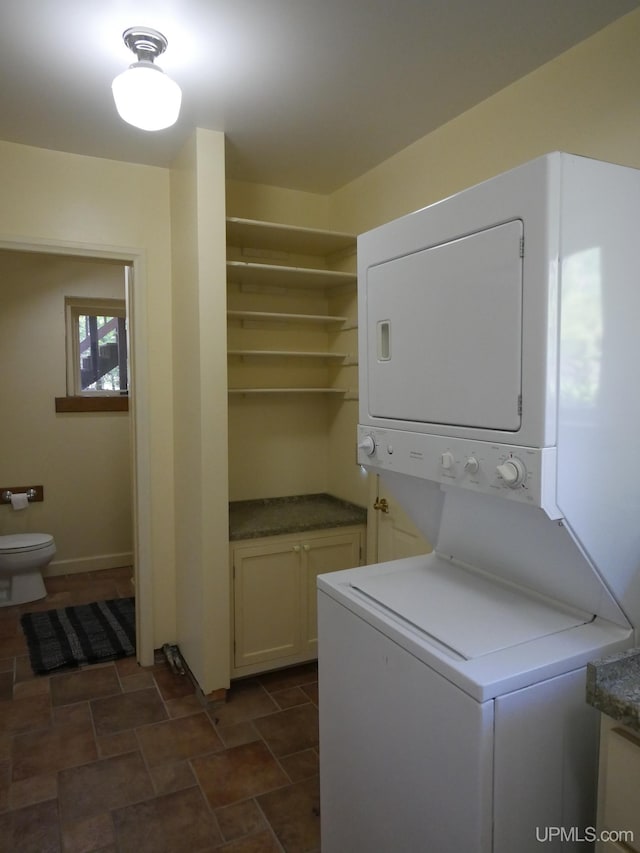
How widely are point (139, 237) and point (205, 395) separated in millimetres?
965

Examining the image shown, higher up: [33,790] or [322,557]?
[322,557]

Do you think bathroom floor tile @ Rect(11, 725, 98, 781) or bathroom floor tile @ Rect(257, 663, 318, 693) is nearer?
bathroom floor tile @ Rect(11, 725, 98, 781)

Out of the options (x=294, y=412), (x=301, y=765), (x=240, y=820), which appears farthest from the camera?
(x=294, y=412)

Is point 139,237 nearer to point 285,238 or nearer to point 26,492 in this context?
point 285,238

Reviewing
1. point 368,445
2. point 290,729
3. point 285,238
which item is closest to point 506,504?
point 368,445

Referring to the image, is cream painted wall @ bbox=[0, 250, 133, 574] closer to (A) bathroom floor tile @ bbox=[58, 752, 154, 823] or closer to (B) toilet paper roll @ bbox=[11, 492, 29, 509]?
(B) toilet paper roll @ bbox=[11, 492, 29, 509]

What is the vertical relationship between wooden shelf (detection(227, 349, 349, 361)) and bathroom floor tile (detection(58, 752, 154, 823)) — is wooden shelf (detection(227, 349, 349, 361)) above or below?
above

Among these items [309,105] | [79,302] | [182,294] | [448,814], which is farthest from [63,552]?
Result: [448,814]

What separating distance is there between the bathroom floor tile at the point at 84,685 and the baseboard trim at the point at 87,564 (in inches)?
61.6

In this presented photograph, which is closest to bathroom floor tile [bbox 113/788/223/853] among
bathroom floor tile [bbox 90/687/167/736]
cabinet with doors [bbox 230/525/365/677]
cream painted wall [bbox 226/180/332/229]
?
A: bathroom floor tile [bbox 90/687/167/736]

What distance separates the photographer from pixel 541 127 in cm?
193

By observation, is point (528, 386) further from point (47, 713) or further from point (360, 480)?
point (47, 713)

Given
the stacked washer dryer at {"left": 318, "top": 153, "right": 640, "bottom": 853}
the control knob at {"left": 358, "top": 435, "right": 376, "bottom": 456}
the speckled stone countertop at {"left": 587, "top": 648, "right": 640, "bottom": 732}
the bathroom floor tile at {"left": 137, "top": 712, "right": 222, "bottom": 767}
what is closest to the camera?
the speckled stone countertop at {"left": 587, "top": 648, "right": 640, "bottom": 732}

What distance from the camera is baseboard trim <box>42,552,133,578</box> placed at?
4.35 metres
